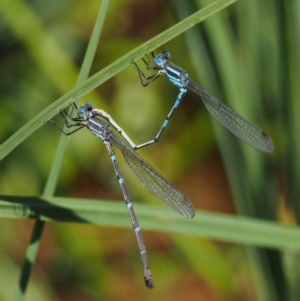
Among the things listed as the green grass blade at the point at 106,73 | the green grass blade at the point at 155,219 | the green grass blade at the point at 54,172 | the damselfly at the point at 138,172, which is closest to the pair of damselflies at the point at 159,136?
the damselfly at the point at 138,172

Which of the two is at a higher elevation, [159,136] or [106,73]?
[159,136]

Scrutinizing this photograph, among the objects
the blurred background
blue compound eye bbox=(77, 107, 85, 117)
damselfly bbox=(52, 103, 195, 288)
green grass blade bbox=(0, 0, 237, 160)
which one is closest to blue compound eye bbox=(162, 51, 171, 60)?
the blurred background

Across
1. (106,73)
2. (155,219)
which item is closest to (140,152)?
(155,219)

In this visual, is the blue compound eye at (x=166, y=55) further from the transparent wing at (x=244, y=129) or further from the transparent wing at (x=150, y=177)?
the transparent wing at (x=150, y=177)

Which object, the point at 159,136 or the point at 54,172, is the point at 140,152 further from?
the point at 54,172

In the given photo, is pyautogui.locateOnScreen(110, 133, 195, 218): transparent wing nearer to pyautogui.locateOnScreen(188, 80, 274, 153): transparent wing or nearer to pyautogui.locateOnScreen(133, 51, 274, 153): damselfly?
pyautogui.locateOnScreen(133, 51, 274, 153): damselfly

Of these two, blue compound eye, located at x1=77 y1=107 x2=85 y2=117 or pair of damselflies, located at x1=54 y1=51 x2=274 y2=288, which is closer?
blue compound eye, located at x1=77 y1=107 x2=85 y2=117

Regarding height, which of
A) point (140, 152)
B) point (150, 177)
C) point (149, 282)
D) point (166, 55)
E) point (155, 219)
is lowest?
point (149, 282)

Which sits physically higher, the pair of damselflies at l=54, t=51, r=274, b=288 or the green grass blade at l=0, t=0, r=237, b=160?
the pair of damselflies at l=54, t=51, r=274, b=288
